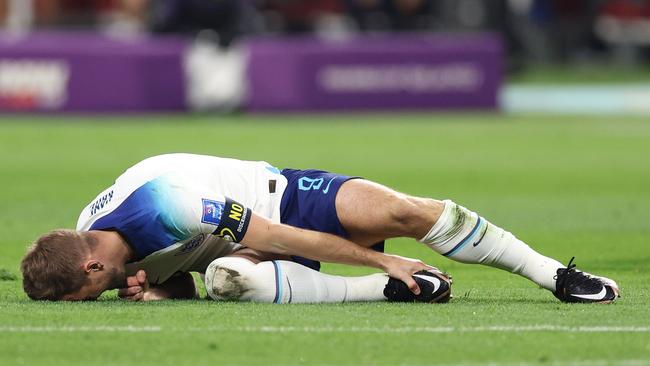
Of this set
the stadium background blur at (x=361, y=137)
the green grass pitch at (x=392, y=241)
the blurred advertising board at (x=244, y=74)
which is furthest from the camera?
the blurred advertising board at (x=244, y=74)

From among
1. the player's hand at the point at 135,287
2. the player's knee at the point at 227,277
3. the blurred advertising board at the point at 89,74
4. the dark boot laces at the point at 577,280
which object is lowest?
the blurred advertising board at the point at 89,74

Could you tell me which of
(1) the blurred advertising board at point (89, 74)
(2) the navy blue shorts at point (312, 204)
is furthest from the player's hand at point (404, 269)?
(1) the blurred advertising board at point (89, 74)

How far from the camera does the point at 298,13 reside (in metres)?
34.8

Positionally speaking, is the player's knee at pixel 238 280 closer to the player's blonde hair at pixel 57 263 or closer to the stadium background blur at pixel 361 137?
the stadium background blur at pixel 361 137

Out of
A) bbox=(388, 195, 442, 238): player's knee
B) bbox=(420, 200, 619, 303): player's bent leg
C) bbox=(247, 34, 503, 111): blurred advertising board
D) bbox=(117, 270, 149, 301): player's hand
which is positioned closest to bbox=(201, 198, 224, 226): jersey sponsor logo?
bbox=(117, 270, 149, 301): player's hand

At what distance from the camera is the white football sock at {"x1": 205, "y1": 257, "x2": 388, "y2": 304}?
717 centimetres

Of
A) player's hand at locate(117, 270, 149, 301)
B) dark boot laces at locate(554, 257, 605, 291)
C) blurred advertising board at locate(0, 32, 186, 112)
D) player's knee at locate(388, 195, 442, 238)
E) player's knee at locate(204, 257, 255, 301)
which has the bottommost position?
blurred advertising board at locate(0, 32, 186, 112)

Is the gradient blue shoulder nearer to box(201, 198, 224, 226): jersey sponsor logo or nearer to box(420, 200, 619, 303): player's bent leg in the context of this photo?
box(201, 198, 224, 226): jersey sponsor logo

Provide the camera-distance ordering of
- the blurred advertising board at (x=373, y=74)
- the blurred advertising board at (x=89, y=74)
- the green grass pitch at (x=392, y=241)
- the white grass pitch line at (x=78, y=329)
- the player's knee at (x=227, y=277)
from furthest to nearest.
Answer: the blurred advertising board at (x=373, y=74) < the blurred advertising board at (x=89, y=74) < the player's knee at (x=227, y=277) < the white grass pitch line at (x=78, y=329) < the green grass pitch at (x=392, y=241)

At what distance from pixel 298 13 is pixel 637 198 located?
22.0 meters

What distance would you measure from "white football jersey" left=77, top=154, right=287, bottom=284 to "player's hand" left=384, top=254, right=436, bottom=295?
646 mm

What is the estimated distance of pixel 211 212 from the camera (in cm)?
694

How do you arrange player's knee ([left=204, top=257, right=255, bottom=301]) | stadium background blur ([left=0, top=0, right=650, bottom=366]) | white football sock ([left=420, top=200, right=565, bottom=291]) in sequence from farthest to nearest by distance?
white football sock ([left=420, top=200, right=565, bottom=291]), player's knee ([left=204, top=257, right=255, bottom=301]), stadium background blur ([left=0, top=0, right=650, bottom=366])

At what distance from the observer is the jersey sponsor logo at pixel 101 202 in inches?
285
